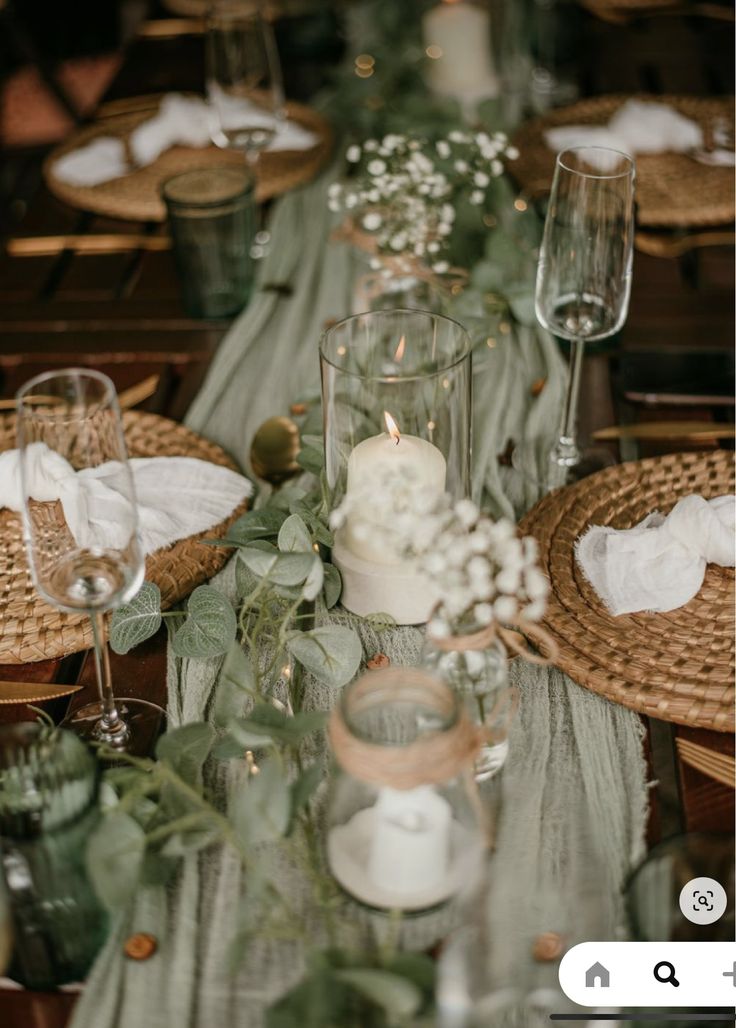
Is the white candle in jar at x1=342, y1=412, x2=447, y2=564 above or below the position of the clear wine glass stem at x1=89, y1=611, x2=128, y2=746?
above

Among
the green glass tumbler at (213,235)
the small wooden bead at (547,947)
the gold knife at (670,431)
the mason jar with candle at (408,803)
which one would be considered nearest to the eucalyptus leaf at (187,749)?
the mason jar with candle at (408,803)

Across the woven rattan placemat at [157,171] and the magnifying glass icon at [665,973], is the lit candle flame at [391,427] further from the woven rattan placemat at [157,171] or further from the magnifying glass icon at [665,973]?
the woven rattan placemat at [157,171]

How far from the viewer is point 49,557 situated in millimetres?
766

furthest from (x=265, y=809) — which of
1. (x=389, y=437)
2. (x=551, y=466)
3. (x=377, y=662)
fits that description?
(x=551, y=466)

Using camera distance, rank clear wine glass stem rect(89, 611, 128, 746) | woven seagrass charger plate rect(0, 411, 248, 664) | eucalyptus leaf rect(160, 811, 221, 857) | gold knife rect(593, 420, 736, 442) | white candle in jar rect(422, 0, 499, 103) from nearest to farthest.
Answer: eucalyptus leaf rect(160, 811, 221, 857)
clear wine glass stem rect(89, 611, 128, 746)
woven seagrass charger plate rect(0, 411, 248, 664)
gold knife rect(593, 420, 736, 442)
white candle in jar rect(422, 0, 499, 103)

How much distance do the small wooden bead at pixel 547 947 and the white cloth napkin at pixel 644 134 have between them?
129cm

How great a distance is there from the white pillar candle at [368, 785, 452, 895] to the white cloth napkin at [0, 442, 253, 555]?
10.2 inches

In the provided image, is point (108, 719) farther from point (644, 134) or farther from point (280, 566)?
point (644, 134)

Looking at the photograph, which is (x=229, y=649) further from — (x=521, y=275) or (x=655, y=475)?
(x=521, y=275)

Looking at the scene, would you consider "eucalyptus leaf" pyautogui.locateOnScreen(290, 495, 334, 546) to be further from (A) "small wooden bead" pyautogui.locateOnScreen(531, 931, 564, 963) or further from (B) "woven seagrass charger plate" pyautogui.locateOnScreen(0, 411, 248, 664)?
(A) "small wooden bead" pyautogui.locateOnScreen(531, 931, 564, 963)

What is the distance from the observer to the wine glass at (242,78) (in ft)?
5.25

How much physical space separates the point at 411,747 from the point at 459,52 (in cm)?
176

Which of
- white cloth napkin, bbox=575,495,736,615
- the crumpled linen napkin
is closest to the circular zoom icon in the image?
white cloth napkin, bbox=575,495,736,615

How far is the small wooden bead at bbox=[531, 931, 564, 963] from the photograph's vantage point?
24.3 inches
